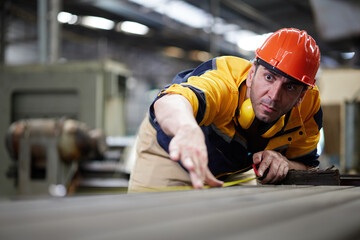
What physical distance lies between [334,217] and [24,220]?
2.03ft

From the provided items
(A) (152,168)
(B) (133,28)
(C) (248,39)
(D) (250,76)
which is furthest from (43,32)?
(C) (248,39)

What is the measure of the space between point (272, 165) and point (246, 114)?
26cm

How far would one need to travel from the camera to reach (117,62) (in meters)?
5.71

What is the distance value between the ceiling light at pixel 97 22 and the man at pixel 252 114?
6.98 m

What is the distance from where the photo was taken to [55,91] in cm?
518

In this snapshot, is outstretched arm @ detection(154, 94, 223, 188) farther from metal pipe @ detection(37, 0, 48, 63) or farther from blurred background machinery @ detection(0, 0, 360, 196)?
metal pipe @ detection(37, 0, 48, 63)

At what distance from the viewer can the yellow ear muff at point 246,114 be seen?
5.57ft

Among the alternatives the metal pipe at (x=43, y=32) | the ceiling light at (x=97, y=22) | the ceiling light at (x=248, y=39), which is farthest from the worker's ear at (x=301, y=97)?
the ceiling light at (x=248, y=39)

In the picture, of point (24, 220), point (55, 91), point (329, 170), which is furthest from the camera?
point (55, 91)

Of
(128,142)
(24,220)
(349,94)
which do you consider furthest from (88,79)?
(24,220)

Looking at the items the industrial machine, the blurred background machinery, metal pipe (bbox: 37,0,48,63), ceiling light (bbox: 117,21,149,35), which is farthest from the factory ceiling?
the industrial machine

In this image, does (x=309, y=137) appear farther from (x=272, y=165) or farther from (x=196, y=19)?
(x=196, y=19)

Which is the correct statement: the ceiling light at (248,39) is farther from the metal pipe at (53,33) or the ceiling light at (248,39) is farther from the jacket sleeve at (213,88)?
the jacket sleeve at (213,88)

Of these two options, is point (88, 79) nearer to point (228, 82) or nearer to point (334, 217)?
point (228, 82)
